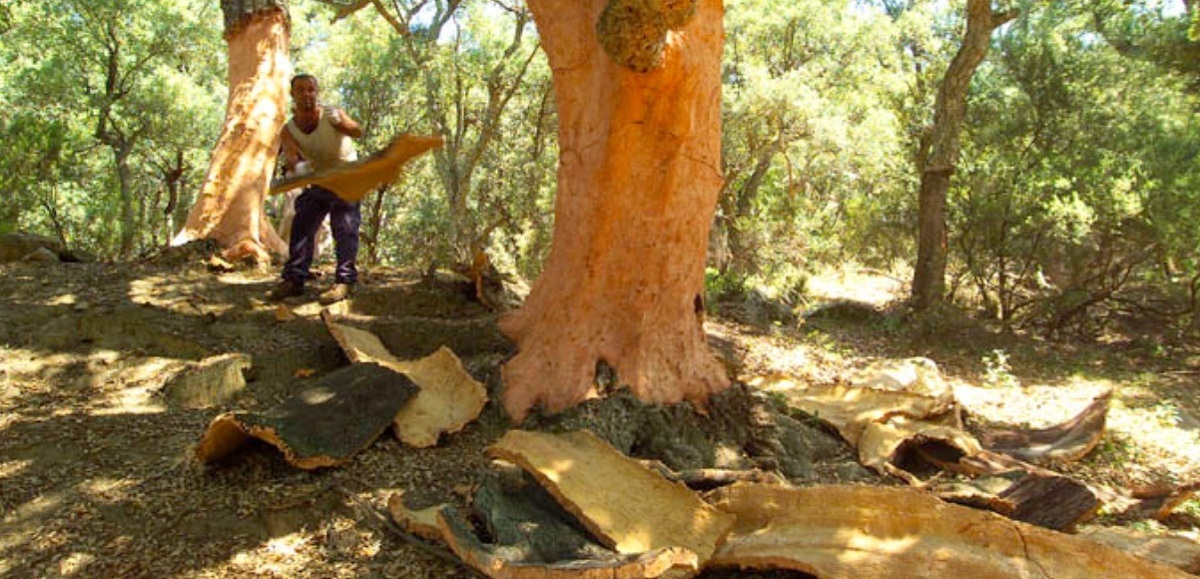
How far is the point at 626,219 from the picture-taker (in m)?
3.75

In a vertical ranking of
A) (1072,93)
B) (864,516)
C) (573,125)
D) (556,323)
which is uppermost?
(1072,93)

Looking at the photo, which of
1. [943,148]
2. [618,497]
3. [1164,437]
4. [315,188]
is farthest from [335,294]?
[943,148]

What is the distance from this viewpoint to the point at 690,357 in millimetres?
3959

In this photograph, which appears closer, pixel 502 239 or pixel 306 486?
pixel 306 486

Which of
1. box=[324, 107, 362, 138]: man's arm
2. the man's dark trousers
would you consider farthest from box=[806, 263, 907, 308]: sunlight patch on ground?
box=[324, 107, 362, 138]: man's arm

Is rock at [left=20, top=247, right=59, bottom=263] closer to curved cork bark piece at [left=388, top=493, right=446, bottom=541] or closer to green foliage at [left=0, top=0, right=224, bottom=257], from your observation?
curved cork bark piece at [left=388, top=493, right=446, bottom=541]

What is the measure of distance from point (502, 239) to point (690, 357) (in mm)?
11944

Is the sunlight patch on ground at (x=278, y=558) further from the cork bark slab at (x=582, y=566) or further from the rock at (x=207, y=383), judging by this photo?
the rock at (x=207, y=383)

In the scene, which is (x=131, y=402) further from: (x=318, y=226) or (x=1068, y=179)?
(x=1068, y=179)

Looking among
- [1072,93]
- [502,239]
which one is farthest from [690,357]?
[502,239]

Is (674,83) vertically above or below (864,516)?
above

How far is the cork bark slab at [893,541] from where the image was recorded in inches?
93.1

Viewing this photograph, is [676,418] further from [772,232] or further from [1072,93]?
[772,232]

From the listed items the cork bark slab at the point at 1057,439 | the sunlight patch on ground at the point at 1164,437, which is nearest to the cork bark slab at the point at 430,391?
the cork bark slab at the point at 1057,439
